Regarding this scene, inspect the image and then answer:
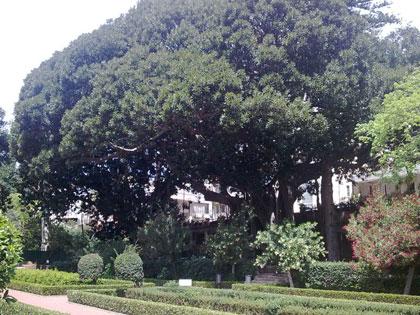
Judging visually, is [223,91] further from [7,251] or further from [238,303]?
[7,251]

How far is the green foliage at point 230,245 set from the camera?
27.4 meters

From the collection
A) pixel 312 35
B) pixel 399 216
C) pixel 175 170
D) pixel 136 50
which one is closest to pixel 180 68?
pixel 136 50

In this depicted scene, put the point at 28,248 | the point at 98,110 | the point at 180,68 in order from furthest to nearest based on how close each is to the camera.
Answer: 1. the point at 28,248
2. the point at 98,110
3. the point at 180,68

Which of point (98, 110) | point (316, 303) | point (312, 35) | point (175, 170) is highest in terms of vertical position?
point (312, 35)

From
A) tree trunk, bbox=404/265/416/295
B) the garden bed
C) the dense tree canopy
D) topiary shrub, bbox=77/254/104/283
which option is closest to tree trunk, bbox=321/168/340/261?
the dense tree canopy

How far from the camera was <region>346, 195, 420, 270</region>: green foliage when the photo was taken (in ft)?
61.0

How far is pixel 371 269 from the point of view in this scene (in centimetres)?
2062

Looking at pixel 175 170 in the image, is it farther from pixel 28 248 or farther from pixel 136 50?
pixel 28 248

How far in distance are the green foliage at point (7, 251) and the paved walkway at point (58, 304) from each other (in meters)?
6.48

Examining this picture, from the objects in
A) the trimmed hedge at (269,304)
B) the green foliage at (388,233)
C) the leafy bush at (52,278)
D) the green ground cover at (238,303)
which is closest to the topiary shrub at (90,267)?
the leafy bush at (52,278)

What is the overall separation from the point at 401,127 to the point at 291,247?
7.41 metres

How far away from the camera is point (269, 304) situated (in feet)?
47.3

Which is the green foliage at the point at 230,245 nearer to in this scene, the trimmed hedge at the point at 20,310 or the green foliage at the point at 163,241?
the green foliage at the point at 163,241

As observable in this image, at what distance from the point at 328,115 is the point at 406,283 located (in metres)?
7.88
